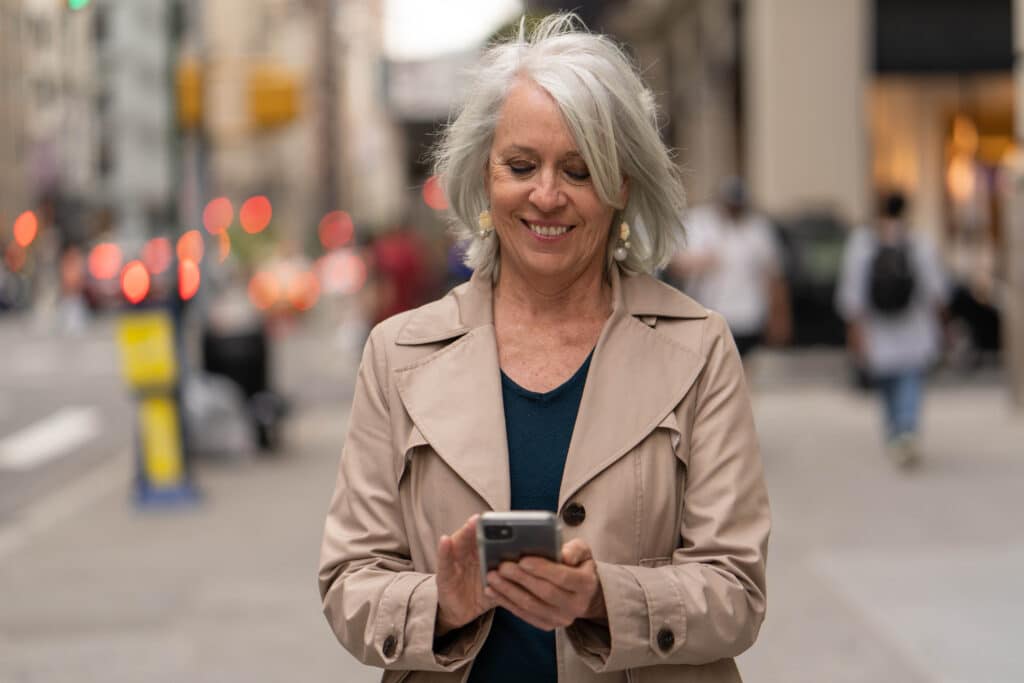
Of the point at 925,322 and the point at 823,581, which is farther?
the point at 925,322

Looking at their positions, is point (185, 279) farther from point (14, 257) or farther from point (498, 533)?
point (14, 257)

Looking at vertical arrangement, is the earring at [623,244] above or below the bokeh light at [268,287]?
above

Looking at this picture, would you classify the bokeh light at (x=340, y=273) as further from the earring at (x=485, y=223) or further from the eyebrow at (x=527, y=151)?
the eyebrow at (x=527, y=151)

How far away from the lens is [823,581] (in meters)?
7.36

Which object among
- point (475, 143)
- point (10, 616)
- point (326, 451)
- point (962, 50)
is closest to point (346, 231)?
point (962, 50)

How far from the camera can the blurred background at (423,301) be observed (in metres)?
6.64

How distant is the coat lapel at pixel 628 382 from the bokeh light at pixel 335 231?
41387 millimetres

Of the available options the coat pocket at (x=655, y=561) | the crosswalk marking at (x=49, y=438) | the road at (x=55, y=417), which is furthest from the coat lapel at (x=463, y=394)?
the crosswalk marking at (x=49, y=438)

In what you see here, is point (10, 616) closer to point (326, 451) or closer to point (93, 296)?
point (326, 451)

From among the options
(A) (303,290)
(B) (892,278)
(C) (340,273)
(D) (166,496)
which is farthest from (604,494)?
(A) (303,290)

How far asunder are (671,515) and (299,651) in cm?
399

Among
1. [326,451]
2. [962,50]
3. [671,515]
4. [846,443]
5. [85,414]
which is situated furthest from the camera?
[962,50]

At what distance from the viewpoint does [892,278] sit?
10.7 metres

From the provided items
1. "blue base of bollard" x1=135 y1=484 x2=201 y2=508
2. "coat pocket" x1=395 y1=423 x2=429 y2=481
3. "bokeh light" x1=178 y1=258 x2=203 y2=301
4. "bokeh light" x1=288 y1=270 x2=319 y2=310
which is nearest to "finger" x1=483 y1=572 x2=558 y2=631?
"coat pocket" x1=395 y1=423 x2=429 y2=481
